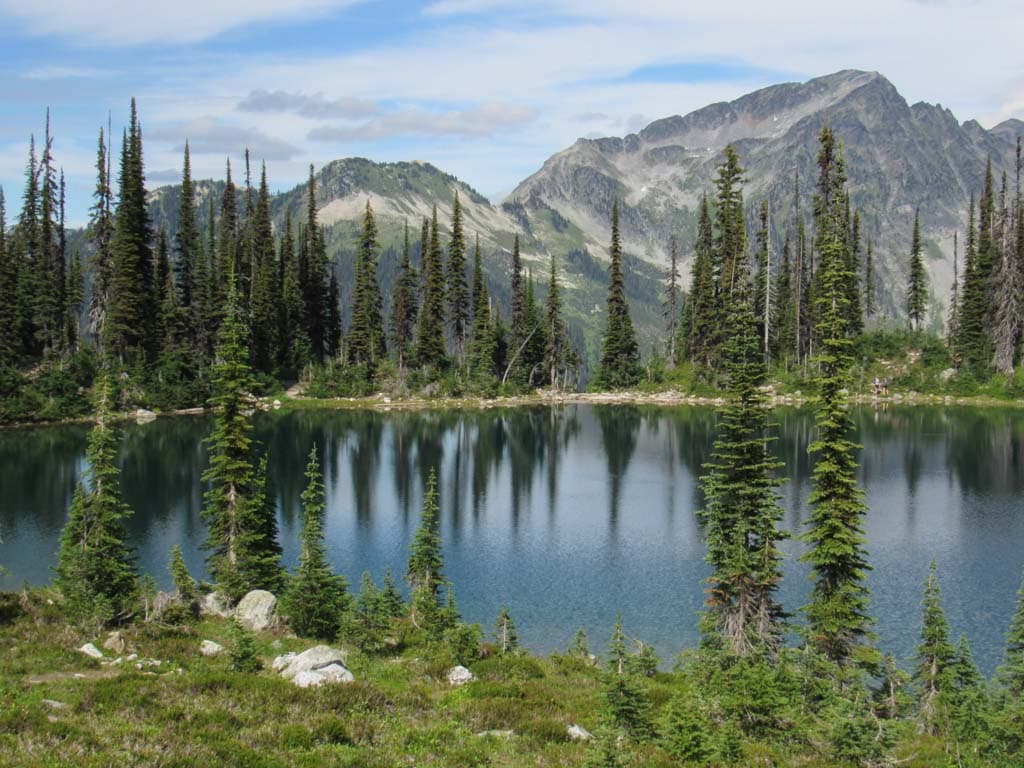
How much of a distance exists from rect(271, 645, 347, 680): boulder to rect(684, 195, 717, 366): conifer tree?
104 m

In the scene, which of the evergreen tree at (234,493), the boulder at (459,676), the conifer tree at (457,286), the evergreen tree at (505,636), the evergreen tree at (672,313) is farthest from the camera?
the conifer tree at (457,286)

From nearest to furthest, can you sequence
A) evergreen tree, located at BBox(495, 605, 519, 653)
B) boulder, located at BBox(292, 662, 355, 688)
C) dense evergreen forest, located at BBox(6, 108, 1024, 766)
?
dense evergreen forest, located at BBox(6, 108, 1024, 766) → boulder, located at BBox(292, 662, 355, 688) → evergreen tree, located at BBox(495, 605, 519, 653)

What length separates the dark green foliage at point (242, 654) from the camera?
2233 cm

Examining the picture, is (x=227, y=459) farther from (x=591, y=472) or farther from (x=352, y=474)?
(x=591, y=472)

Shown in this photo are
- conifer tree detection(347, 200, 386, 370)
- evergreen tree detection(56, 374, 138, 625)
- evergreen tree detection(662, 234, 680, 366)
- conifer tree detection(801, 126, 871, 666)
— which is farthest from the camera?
evergreen tree detection(662, 234, 680, 366)

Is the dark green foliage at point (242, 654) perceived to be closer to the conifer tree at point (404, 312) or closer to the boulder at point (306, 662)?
the boulder at point (306, 662)

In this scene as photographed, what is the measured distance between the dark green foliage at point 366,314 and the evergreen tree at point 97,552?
9643 cm

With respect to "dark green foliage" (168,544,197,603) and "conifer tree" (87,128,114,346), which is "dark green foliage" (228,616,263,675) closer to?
"dark green foliage" (168,544,197,603)

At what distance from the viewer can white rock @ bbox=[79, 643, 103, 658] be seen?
23.2 m

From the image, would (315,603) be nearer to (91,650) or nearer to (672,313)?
(91,650)

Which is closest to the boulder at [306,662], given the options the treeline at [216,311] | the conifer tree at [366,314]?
the treeline at [216,311]

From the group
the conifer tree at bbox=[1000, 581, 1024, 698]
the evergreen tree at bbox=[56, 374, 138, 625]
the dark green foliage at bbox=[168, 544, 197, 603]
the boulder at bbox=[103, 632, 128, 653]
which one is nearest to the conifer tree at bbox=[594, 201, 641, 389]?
the dark green foliage at bbox=[168, 544, 197, 603]

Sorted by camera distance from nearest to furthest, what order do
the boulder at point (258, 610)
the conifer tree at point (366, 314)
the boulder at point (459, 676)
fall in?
the boulder at point (459, 676)
the boulder at point (258, 610)
the conifer tree at point (366, 314)

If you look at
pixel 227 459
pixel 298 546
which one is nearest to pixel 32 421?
pixel 298 546
